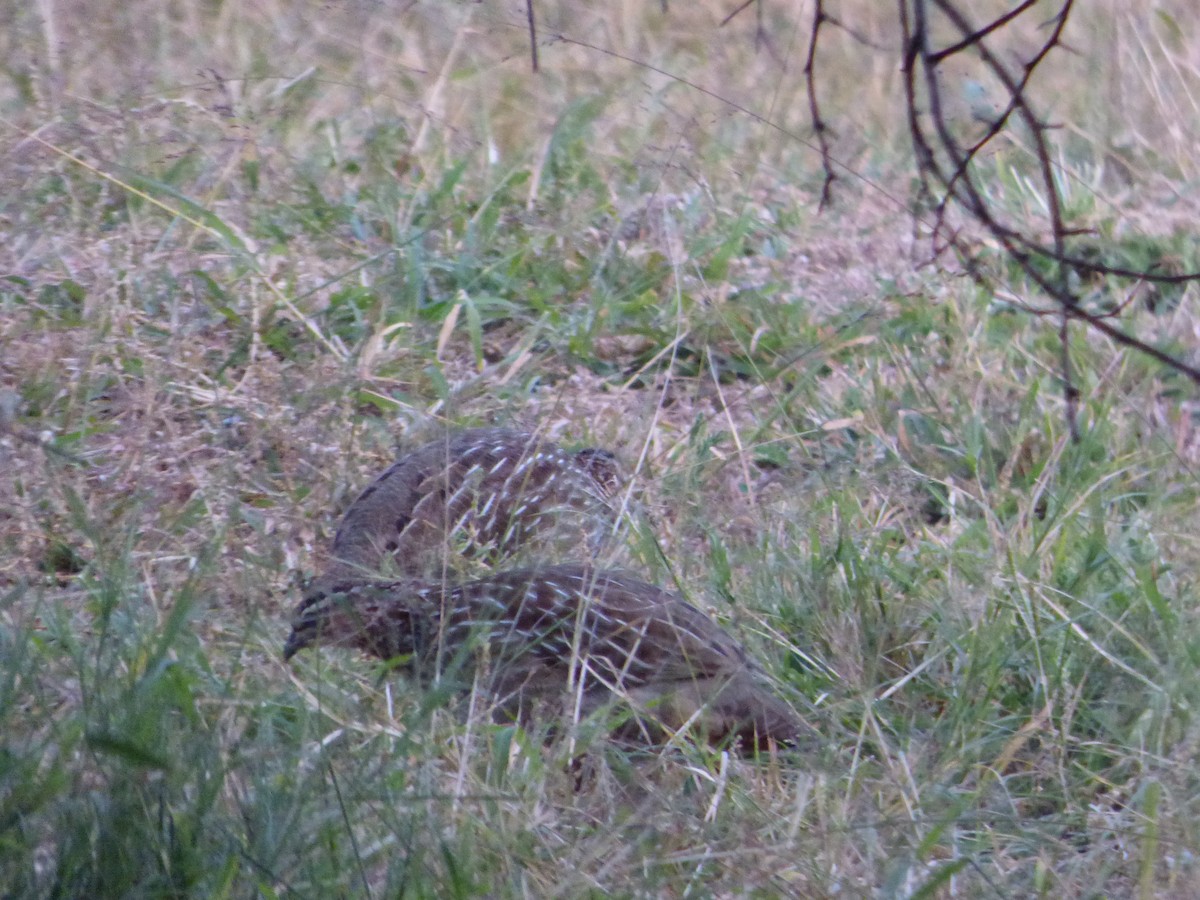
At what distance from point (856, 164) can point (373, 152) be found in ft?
7.37

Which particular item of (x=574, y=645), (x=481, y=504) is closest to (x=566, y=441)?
(x=481, y=504)

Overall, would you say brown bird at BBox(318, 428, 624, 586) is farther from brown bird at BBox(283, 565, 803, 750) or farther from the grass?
brown bird at BBox(283, 565, 803, 750)

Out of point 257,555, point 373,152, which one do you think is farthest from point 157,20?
point 257,555

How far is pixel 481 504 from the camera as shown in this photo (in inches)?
179

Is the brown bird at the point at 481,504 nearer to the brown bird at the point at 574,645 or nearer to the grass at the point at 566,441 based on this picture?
the grass at the point at 566,441

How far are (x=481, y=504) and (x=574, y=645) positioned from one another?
4.82 ft

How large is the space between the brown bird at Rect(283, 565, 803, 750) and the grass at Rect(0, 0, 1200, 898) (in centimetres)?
11

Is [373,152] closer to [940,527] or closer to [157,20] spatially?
[157,20]

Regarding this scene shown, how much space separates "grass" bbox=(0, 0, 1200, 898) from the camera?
2.67 meters

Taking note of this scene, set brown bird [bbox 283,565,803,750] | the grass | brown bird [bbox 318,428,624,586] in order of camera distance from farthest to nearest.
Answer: brown bird [bbox 318,428,624,586] < brown bird [bbox 283,565,803,750] < the grass

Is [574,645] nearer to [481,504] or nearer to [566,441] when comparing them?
[481,504]

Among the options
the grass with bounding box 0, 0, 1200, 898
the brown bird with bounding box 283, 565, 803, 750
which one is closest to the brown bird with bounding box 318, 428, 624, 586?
the grass with bounding box 0, 0, 1200, 898

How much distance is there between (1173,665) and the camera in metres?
3.27

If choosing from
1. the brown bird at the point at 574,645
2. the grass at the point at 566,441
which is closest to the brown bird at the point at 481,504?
the grass at the point at 566,441
